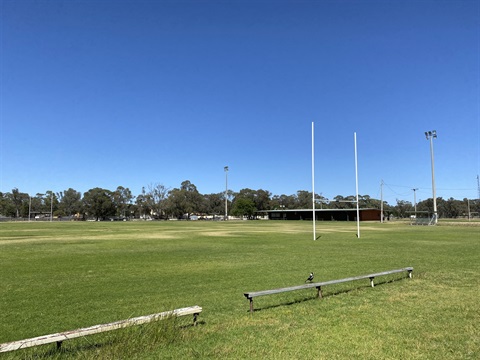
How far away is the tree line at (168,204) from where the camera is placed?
13825 centimetres

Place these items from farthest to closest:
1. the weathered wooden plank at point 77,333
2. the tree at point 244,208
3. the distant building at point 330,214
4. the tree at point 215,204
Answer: the tree at point 215,204 → the tree at point 244,208 → the distant building at point 330,214 → the weathered wooden plank at point 77,333

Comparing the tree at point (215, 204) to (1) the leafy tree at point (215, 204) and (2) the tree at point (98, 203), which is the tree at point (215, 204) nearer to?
(1) the leafy tree at point (215, 204)

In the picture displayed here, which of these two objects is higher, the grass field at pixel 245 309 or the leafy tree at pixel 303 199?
the leafy tree at pixel 303 199

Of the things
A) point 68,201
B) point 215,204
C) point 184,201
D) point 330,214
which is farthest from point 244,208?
point 68,201

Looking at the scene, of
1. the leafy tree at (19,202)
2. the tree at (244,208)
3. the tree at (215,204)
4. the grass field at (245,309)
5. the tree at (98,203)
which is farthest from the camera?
the tree at (215,204)

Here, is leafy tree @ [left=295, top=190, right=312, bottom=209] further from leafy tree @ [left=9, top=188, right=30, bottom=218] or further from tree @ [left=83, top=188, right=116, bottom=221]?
leafy tree @ [left=9, top=188, right=30, bottom=218]

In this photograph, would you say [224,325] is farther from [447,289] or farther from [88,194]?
[88,194]

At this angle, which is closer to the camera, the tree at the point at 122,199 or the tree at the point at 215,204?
the tree at the point at 122,199

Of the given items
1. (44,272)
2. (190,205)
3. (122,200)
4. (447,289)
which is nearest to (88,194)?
(122,200)

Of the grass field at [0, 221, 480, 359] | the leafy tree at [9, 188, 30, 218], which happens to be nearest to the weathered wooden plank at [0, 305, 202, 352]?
the grass field at [0, 221, 480, 359]

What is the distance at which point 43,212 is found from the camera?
16300 cm

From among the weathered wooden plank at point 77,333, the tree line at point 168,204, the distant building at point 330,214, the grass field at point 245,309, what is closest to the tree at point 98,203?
the tree line at point 168,204

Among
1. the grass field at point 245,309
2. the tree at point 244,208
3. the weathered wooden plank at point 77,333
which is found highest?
the tree at point 244,208

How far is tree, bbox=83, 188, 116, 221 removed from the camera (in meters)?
132
